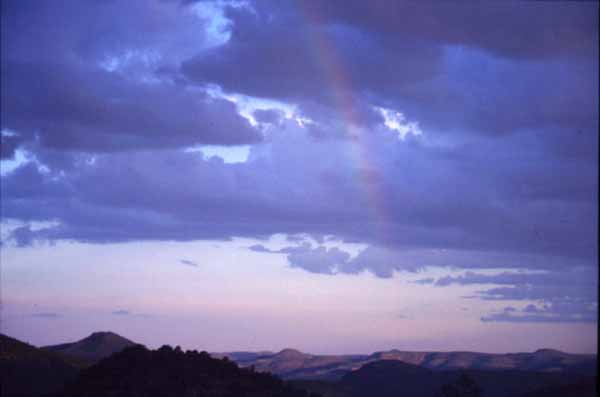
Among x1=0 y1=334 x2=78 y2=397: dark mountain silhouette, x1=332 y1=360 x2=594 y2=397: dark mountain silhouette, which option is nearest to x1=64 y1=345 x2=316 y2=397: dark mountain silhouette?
x1=0 y1=334 x2=78 y2=397: dark mountain silhouette

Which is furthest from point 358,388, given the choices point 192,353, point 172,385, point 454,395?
point 172,385

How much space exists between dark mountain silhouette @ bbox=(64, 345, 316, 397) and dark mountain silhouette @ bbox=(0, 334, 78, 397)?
9.35 m

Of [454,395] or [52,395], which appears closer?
[52,395]

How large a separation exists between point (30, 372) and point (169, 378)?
29569mm

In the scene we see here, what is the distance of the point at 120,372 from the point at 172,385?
31.8 feet

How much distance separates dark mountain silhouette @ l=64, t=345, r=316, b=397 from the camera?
106m

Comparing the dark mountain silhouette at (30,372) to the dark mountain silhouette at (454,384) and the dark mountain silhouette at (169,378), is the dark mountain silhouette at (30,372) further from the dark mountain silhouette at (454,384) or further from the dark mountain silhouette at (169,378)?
the dark mountain silhouette at (454,384)

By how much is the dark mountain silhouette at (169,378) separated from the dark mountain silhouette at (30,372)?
9.35 m

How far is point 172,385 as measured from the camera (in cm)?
10894

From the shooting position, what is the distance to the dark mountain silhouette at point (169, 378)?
106250mm

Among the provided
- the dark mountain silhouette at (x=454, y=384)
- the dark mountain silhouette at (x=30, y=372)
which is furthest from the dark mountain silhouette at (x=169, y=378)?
the dark mountain silhouette at (x=454, y=384)

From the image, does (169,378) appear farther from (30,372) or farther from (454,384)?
(454,384)

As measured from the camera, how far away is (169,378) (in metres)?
111

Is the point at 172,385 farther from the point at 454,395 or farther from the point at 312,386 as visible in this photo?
the point at 312,386
